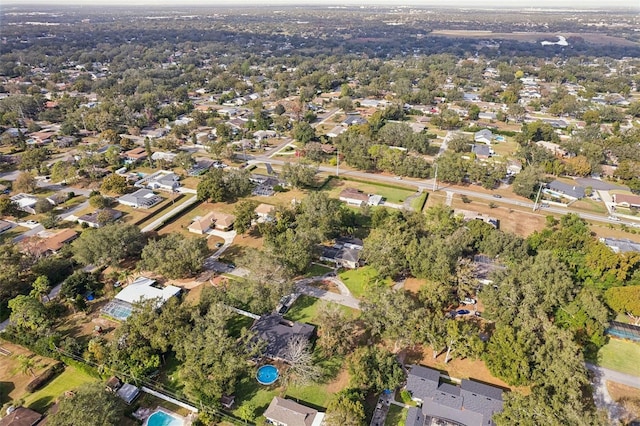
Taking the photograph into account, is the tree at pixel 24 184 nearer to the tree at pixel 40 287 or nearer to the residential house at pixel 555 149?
the tree at pixel 40 287

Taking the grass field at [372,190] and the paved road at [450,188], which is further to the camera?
the grass field at [372,190]

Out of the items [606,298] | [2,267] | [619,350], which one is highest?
[2,267]

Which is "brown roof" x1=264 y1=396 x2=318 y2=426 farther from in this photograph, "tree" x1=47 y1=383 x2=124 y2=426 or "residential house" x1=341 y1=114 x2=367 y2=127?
"residential house" x1=341 y1=114 x2=367 y2=127

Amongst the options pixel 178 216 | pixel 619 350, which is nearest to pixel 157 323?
pixel 178 216

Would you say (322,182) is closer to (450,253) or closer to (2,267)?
Result: (450,253)

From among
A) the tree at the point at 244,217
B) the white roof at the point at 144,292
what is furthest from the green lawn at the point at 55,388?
the tree at the point at 244,217
